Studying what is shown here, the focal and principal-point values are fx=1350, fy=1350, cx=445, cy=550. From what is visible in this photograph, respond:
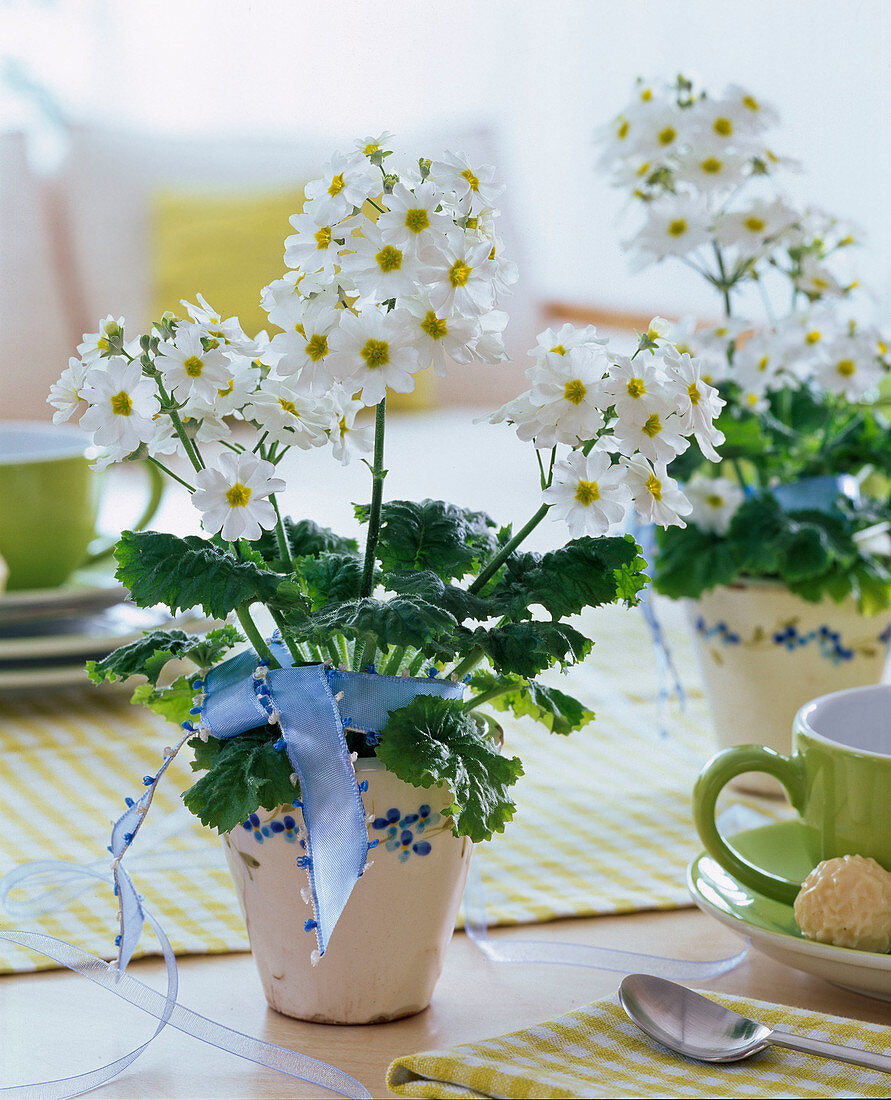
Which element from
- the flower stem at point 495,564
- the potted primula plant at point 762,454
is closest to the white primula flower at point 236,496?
the flower stem at point 495,564

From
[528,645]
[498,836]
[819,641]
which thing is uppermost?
[528,645]

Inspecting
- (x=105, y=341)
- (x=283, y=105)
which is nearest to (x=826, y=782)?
(x=105, y=341)

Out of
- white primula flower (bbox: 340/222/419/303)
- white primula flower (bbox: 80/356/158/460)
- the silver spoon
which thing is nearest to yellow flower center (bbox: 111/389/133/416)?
white primula flower (bbox: 80/356/158/460)

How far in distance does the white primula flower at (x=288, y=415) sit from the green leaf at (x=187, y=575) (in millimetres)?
56

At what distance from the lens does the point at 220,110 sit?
10.3 ft

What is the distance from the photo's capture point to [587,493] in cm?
54

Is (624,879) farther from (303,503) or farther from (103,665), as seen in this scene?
(303,503)

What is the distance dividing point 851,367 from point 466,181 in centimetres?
48

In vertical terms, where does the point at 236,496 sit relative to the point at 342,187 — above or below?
below

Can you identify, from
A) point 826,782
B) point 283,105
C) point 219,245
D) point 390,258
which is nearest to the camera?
point 390,258

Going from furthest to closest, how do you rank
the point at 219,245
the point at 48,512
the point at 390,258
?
the point at 219,245 < the point at 48,512 < the point at 390,258

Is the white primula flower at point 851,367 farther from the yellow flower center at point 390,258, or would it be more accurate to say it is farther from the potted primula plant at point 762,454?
the yellow flower center at point 390,258

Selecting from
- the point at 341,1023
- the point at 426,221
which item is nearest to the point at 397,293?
the point at 426,221

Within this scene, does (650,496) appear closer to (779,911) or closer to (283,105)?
(779,911)
